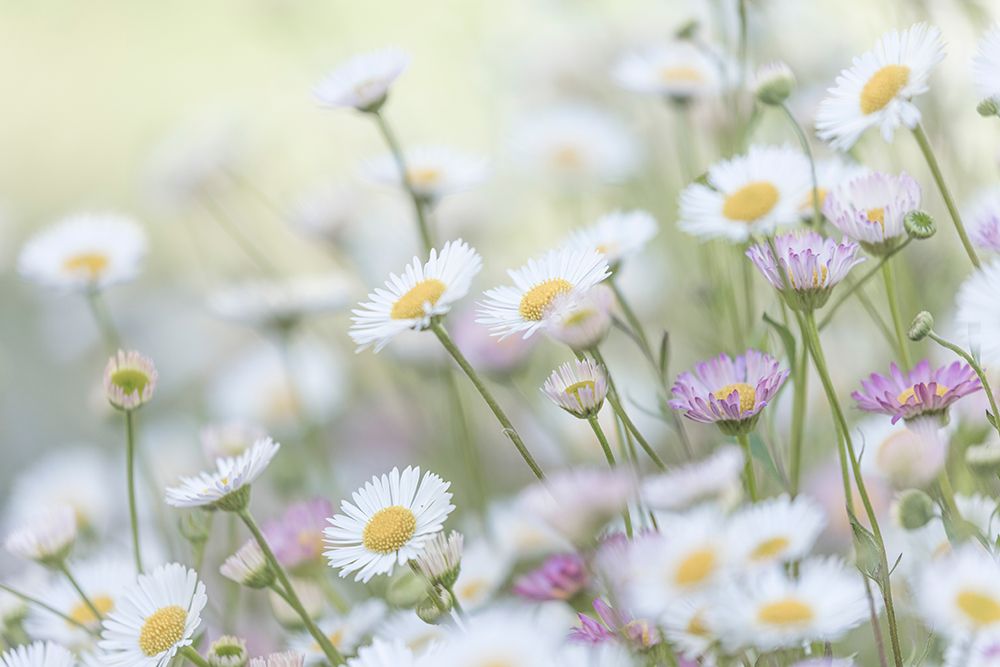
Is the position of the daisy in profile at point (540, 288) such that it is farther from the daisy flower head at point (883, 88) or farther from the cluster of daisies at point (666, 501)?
the daisy flower head at point (883, 88)

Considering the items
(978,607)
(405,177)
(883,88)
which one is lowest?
(978,607)

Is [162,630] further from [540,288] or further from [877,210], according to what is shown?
[877,210]

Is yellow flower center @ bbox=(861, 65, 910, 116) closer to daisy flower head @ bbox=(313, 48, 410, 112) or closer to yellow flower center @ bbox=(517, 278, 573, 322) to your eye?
yellow flower center @ bbox=(517, 278, 573, 322)

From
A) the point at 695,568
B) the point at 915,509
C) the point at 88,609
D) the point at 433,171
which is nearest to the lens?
the point at 695,568

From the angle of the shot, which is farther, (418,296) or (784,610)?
(418,296)

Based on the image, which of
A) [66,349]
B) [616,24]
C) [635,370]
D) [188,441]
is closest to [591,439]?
[635,370]

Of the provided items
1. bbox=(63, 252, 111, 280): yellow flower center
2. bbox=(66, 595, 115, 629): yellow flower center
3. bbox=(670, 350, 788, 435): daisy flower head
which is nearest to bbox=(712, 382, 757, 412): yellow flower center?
bbox=(670, 350, 788, 435): daisy flower head

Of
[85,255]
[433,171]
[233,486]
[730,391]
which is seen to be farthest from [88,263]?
[730,391]
